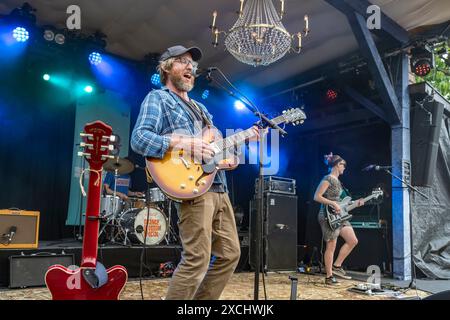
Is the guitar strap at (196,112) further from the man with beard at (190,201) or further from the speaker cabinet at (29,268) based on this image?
the speaker cabinet at (29,268)

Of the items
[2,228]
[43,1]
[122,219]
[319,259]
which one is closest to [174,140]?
[2,228]

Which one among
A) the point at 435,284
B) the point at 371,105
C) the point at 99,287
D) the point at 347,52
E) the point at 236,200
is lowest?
the point at 435,284

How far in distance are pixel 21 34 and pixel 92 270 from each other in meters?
4.66

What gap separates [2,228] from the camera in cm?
454

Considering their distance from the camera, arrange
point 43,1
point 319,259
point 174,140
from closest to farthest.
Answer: point 174,140
point 43,1
point 319,259

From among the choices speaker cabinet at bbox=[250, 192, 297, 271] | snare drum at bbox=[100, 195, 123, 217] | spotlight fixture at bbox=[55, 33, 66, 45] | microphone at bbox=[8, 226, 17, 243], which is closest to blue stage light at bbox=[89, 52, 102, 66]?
spotlight fixture at bbox=[55, 33, 66, 45]

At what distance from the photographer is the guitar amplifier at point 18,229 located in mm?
4542

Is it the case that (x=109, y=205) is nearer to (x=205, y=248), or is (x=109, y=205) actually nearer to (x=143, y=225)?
(x=143, y=225)

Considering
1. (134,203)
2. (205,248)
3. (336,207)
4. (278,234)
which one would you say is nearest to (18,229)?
(134,203)

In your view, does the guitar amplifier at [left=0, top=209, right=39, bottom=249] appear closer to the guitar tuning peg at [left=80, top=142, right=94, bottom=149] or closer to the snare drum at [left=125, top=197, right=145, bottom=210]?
the snare drum at [left=125, top=197, right=145, bottom=210]

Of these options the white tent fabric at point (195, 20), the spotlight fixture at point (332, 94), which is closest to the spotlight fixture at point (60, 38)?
the white tent fabric at point (195, 20)
